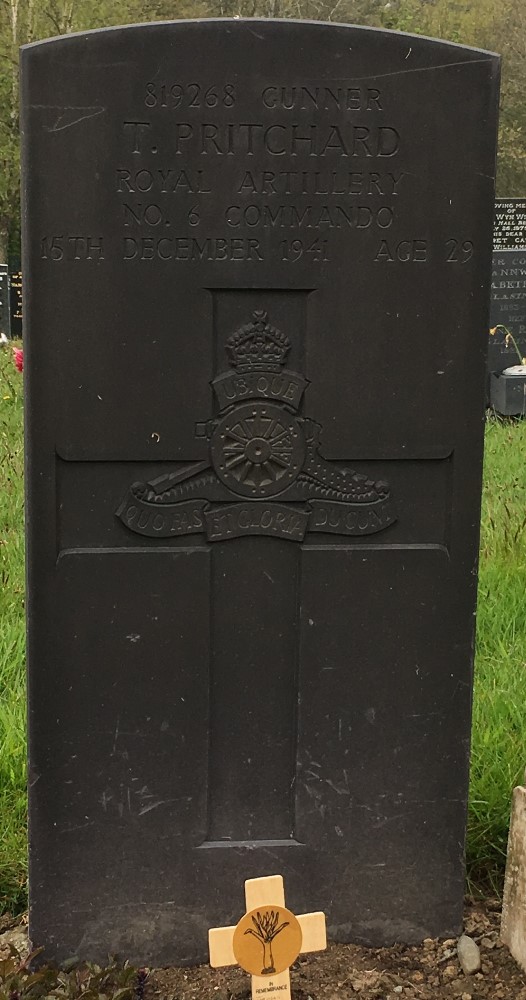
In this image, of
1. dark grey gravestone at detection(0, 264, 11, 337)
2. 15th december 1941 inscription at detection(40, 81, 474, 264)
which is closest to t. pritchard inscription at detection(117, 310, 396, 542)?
15th december 1941 inscription at detection(40, 81, 474, 264)

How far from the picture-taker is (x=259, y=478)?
212cm

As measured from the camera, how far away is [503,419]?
8758mm

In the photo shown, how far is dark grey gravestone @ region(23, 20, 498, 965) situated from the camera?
6.50 feet

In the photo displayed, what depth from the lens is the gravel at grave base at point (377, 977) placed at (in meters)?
2.12

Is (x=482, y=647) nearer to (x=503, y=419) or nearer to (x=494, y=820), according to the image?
(x=494, y=820)

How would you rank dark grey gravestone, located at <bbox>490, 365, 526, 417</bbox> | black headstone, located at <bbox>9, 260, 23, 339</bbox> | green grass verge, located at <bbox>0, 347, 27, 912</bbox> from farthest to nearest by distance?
black headstone, located at <bbox>9, 260, 23, 339</bbox>
dark grey gravestone, located at <bbox>490, 365, 526, 417</bbox>
green grass verge, located at <bbox>0, 347, 27, 912</bbox>

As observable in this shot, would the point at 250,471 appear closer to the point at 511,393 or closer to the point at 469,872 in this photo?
the point at 469,872

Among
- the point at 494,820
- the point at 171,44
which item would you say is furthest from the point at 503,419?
the point at 171,44

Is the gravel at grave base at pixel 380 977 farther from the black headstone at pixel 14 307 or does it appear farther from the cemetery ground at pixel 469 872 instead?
the black headstone at pixel 14 307

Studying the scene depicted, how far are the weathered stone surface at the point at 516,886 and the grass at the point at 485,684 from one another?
0.73ft

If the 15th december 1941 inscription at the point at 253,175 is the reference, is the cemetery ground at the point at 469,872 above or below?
below

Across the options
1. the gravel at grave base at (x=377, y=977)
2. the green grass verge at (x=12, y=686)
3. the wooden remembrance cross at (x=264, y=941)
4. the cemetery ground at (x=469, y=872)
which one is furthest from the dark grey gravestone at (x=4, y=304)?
the wooden remembrance cross at (x=264, y=941)

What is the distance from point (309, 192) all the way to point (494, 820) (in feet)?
4.93

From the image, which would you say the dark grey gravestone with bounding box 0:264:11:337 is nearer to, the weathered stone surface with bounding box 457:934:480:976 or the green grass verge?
the green grass verge
